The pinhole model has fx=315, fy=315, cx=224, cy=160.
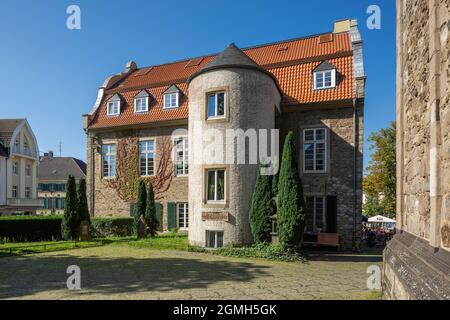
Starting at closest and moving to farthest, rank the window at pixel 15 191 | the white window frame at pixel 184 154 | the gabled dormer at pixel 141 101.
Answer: the white window frame at pixel 184 154
the gabled dormer at pixel 141 101
the window at pixel 15 191

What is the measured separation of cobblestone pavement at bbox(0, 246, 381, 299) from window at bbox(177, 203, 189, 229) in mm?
6702

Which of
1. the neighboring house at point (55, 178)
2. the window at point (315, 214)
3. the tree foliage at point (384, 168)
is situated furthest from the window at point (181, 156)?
the neighboring house at point (55, 178)

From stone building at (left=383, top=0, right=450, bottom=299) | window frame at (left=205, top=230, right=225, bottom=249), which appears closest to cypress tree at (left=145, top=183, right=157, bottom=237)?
window frame at (left=205, top=230, right=225, bottom=249)

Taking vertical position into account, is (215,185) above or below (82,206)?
above

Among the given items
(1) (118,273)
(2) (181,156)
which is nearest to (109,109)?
(2) (181,156)

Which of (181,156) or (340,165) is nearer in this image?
(340,165)

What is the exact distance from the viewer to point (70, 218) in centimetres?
1842

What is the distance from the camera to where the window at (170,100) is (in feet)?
70.4

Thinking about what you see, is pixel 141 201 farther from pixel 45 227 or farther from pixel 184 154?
pixel 45 227

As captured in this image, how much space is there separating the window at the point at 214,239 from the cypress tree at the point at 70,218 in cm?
886

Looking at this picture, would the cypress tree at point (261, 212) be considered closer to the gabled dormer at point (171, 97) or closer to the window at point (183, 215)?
the window at point (183, 215)

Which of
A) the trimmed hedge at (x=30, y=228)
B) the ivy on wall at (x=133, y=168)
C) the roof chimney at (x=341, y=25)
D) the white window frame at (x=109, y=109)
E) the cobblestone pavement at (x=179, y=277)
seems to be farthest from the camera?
the white window frame at (x=109, y=109)

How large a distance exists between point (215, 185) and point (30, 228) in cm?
1219
